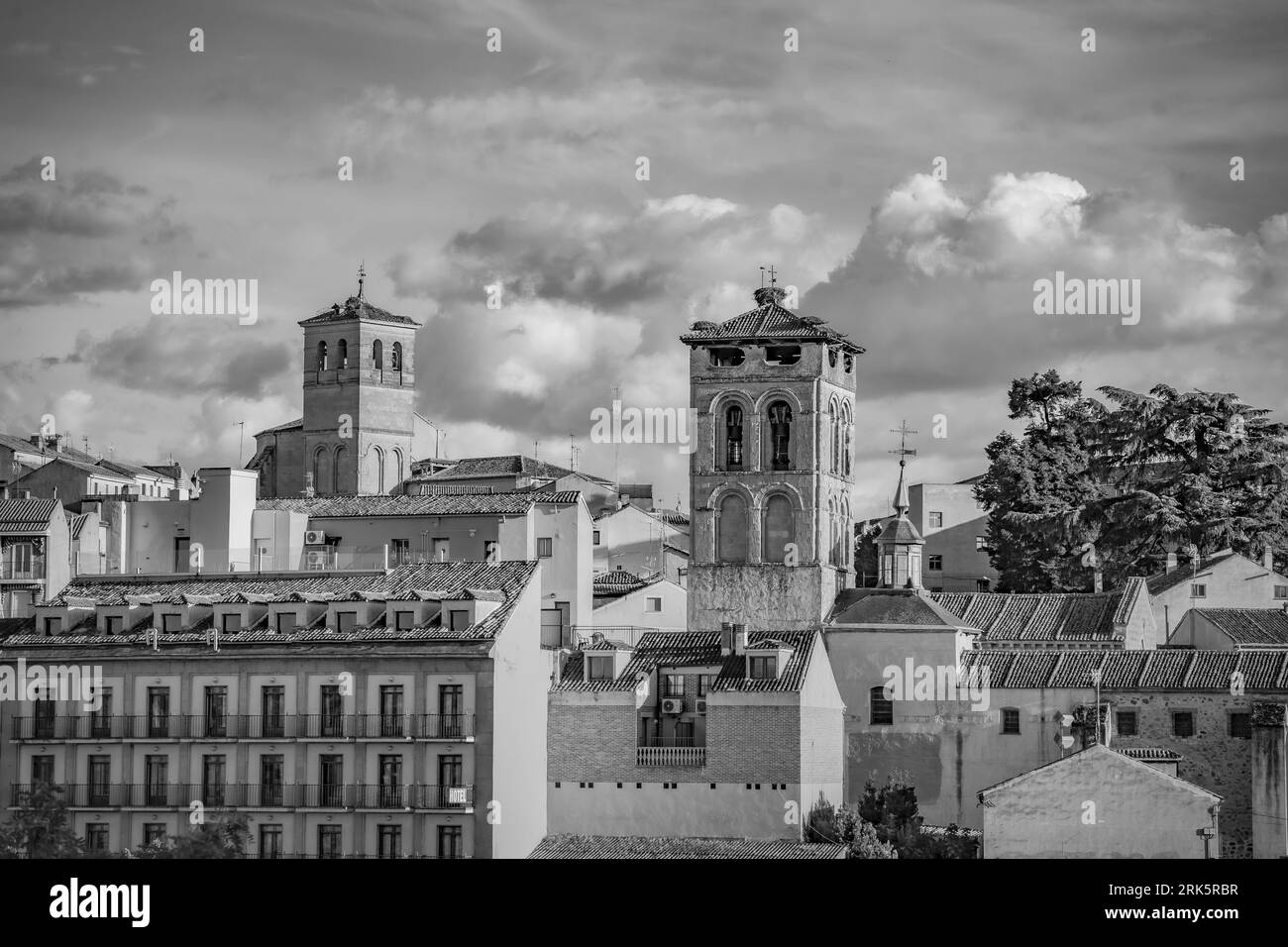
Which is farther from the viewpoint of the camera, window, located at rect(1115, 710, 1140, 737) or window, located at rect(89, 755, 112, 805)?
window, located at rect(1115, 710, 1140, 737)

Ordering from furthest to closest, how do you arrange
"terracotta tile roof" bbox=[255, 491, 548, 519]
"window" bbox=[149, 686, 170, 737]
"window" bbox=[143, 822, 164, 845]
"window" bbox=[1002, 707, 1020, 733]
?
"terracotta tile roof" bbox=[255, 491, 548, 519]
"window" bbox=[1002, 707, 1020, 733]
"window" bbox=[149, 686, 170, 737]
"window" bbox=[143, 822, 164, 845]

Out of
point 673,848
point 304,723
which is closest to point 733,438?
point 673,848

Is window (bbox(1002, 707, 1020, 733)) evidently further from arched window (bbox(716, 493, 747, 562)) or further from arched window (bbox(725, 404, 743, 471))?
arched window (bbox(725, 404, 743, 471))

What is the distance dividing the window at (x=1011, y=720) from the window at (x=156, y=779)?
21105mm

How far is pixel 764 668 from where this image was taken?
222 ft

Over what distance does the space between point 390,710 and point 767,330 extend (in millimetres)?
24409

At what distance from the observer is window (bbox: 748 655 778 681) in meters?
67.4

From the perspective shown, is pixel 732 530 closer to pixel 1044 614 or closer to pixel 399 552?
pixel 1044 614

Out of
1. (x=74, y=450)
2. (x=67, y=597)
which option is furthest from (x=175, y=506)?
(x=74, y=450)

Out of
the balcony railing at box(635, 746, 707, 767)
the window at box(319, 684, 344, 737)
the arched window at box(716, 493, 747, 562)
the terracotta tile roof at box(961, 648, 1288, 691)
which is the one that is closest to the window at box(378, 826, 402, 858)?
the window at box(319, 684, 344, 737)

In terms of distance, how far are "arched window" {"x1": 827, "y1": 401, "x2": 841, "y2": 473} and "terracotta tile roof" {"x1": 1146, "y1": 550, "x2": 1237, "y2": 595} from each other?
10040mm

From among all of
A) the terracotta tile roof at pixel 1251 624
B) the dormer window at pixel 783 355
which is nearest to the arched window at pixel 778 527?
the dormer window at pixel 783 355

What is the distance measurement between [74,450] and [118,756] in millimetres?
52625

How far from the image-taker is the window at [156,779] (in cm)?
6216
